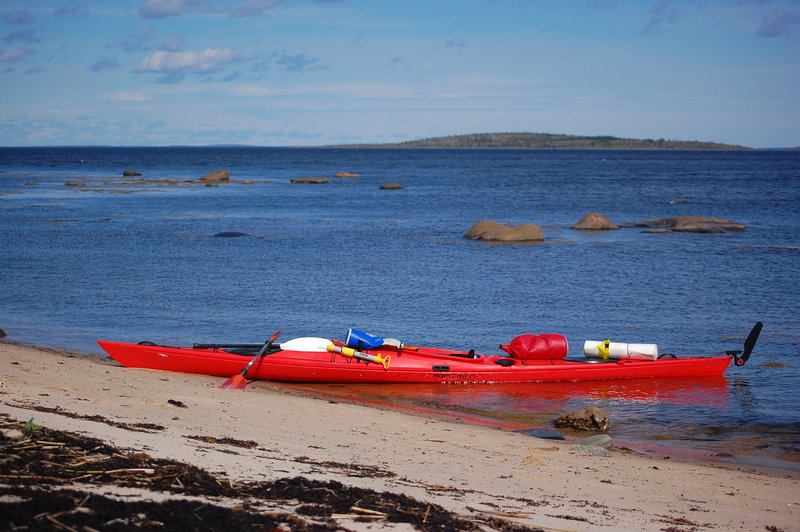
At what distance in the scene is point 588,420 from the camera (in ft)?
36.4

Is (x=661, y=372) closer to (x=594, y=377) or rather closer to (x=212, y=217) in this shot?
(x=594, y=377)

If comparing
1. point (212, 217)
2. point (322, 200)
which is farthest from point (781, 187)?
point (212, 217)

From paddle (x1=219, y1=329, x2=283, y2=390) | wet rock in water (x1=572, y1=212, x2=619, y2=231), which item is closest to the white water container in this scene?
paddle (x1=219, y1=329, x2=283, y2=390)

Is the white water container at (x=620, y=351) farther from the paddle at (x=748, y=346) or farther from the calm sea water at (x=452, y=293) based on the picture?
the paddle at (x=748, y=346)

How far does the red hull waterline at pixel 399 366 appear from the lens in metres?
13.0

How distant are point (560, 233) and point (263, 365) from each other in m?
24.6

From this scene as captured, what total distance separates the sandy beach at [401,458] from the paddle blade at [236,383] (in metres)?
0.51

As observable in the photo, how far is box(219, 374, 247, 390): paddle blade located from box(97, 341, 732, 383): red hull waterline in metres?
0.68

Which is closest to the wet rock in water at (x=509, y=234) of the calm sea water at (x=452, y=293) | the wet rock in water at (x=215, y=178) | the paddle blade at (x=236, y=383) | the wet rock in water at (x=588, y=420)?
the calm sea water at (x=452, y=293)

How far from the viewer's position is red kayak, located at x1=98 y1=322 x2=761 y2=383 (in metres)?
13.0

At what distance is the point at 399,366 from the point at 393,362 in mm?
121

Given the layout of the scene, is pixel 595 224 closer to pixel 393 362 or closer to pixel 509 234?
pixel 509 234

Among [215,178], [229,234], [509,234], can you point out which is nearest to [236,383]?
[509,234]

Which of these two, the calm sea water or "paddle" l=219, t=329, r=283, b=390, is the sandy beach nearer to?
"paddle" l=219, t=329, r=283, b=390
